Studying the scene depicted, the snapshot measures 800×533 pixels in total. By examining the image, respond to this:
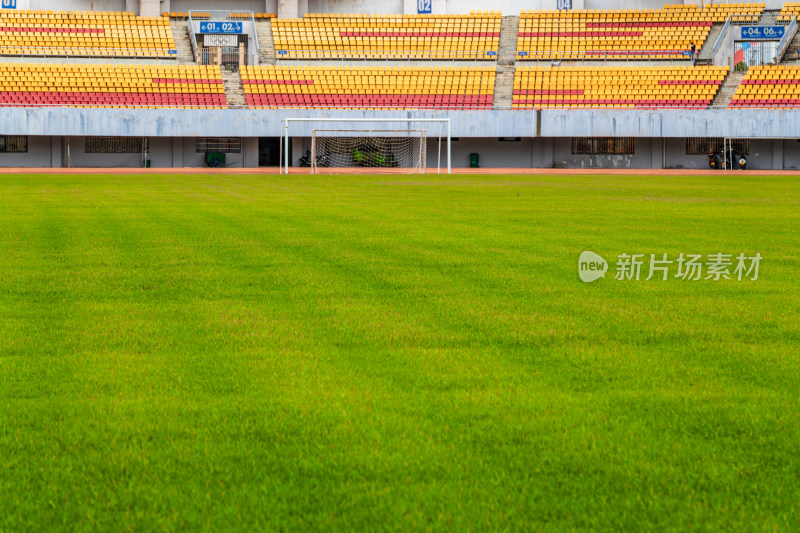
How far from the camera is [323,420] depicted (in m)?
3.50

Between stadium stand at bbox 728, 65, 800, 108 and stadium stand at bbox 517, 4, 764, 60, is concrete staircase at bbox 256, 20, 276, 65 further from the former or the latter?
stadium stand at bbox 728, 65, 800, 108

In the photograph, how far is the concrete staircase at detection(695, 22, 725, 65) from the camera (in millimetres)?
46094

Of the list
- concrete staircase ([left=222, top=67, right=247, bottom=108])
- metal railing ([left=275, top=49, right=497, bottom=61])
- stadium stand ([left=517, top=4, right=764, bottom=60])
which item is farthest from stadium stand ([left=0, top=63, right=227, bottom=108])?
stadium stand ([left=517, top=4, right=764, bottom=60])

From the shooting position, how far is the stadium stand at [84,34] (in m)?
45.0

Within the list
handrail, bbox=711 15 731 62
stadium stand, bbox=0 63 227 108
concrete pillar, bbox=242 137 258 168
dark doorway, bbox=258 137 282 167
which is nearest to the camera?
stadium stand, bbox=0 63 227 108

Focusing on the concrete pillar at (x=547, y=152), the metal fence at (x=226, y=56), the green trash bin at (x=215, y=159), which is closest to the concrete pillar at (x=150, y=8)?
the metal fence at (x=226, y=56)

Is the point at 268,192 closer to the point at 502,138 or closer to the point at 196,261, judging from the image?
the point at 196,261

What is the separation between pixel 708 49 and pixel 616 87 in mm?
6577

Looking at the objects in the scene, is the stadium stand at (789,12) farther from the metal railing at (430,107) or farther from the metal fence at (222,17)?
the metal fence at (222,17)

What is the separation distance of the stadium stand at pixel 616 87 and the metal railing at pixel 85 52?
59.4 ft

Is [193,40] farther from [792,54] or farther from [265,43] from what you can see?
[792,54]

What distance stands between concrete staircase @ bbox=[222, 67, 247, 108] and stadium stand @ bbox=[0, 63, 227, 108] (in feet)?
1.00

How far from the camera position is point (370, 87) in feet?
143

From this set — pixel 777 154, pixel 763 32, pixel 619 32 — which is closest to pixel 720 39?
pixel 763 32
